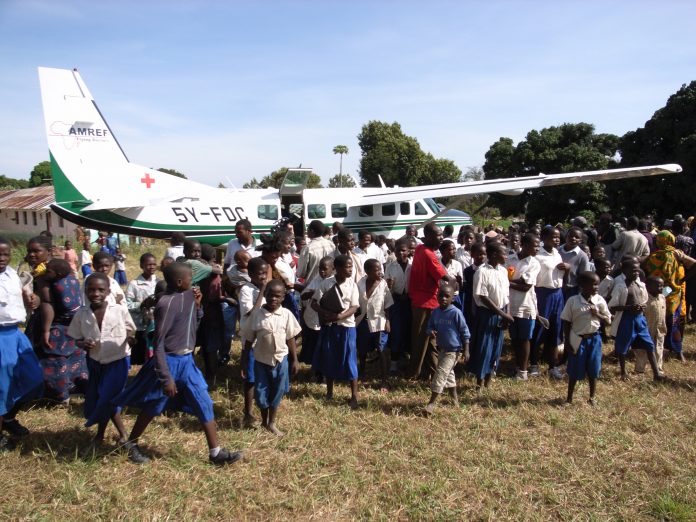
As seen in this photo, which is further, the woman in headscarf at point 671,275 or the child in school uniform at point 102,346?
the woman in headscarf at point 671,275

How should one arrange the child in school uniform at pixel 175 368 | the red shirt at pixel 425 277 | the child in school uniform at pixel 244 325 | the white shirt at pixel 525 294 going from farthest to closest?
the white shirt at pixel 525 294
the red shirt at pixel 425 277
the child in school uniform at pixel 244 325
the child in school uniform at pixel 175 368

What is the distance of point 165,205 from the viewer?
12398 millimetres

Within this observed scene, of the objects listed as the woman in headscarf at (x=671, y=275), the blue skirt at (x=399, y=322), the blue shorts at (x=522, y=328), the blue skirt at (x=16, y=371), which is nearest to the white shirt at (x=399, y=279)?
the blue skirt at (x=399, y=322)

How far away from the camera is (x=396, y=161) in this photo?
43.4 m

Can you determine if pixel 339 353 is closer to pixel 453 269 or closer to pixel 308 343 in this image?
pixel 308 343

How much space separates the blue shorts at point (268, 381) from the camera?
407cm

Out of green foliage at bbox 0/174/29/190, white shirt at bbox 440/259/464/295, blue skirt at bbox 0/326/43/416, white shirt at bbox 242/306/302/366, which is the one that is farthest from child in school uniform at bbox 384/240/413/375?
green foliage at bbox 0/174/29/190

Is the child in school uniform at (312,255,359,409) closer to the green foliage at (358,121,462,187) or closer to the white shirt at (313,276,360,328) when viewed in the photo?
the white shirt at (313,276,360,328)

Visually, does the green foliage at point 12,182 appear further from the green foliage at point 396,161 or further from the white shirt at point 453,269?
the white shirt at point 453,269

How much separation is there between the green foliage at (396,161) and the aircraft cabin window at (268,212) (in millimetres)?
30234

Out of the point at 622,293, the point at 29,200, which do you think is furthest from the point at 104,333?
the point at 29,200

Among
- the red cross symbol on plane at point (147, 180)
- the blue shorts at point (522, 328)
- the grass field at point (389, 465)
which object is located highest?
the red cross symbol on plane at point (147, 180)

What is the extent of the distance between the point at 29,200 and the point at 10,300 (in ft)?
106

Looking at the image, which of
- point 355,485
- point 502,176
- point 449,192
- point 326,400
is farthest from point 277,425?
point 502,176
